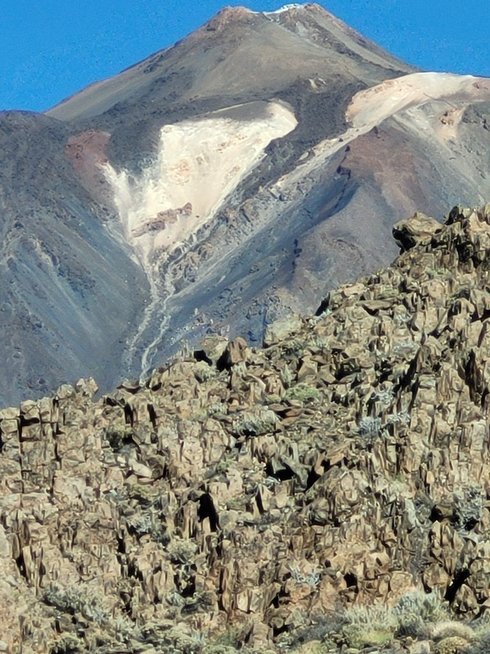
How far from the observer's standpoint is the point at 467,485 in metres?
21.0

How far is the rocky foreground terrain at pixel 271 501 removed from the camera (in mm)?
19484

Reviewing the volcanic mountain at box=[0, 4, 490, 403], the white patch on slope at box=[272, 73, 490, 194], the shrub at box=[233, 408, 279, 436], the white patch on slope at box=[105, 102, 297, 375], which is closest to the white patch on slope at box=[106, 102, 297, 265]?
the white patch on slope at box=[105, 102, 297, 375]

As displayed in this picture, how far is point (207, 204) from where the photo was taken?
590ft

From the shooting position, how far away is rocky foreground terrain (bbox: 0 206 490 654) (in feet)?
63.9

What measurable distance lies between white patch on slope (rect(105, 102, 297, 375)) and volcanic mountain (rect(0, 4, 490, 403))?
18cm

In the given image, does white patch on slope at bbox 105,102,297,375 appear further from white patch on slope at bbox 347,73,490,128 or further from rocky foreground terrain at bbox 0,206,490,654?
rocky foreground terrain at bbox 0,206,490,654

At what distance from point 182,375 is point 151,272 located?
458 feet

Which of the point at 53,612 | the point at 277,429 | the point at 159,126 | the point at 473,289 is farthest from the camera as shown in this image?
the point at 159,126

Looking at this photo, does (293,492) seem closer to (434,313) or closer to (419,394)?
(419,394)

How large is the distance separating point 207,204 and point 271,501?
158651mm

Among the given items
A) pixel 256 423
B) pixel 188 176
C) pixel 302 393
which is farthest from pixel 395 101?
pixel 256 423

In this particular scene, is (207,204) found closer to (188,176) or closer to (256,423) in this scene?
(188,176)

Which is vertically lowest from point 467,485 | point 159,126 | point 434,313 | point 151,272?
point 467,485

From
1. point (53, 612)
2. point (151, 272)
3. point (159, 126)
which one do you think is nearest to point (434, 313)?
point (53, 612)
